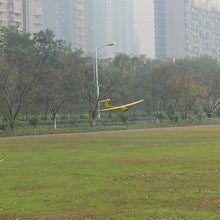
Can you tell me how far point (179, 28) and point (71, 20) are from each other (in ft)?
117

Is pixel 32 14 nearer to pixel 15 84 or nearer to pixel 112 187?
pixel 15 84

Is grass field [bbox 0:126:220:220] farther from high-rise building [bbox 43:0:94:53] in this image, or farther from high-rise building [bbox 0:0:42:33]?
high-rise building [bbox 43:0:94:53]

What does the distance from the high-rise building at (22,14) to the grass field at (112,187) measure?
87.8m

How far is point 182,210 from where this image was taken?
32.1 feet

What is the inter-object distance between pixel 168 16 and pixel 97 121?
106m

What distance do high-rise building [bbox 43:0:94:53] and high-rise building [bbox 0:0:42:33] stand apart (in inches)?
1411

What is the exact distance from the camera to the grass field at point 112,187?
9.81 meters

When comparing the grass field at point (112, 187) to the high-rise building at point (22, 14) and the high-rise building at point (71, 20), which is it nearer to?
the high-rise building at point (22, 14)

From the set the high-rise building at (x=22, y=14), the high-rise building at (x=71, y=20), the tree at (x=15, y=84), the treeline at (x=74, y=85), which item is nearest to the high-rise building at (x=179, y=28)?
the high-rise building at (x=71, y=20)

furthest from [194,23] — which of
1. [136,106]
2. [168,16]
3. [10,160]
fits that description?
[10,160]

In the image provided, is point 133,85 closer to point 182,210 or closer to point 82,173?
point 82,173

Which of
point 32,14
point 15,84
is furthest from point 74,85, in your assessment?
point 32,14

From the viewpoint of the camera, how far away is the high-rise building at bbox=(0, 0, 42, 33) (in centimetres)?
10293

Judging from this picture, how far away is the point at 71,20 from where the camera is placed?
150m
